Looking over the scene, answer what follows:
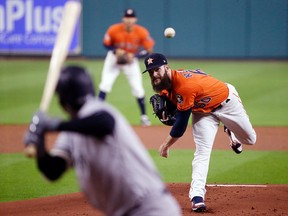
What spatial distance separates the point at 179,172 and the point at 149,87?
927 centimetres

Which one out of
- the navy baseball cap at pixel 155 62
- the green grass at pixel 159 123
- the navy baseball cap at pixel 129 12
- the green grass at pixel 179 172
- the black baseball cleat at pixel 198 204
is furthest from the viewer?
the navy baseball cap at pixel 129 12

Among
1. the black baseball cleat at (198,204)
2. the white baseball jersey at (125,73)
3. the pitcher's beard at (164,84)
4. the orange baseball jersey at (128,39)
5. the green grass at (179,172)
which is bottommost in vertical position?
the green grass at (179,172)

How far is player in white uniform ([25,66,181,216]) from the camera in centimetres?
377

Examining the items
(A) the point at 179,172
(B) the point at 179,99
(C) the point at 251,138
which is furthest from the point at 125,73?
(B) the point at 179,99

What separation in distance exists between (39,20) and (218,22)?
6.04m

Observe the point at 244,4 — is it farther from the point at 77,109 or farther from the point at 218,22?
the point at 77,109

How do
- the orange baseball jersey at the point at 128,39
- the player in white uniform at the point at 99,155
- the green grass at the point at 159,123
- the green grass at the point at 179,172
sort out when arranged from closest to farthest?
the player in white uniform at the point at 99,155 < the green grass at the point at 179,172 < the green grass at the point at 159,123 < the orange baseball jersey at the point at 128,39

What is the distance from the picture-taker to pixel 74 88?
12.5 feet

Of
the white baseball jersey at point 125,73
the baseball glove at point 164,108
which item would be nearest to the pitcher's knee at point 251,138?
the baseball glove at point 164,108

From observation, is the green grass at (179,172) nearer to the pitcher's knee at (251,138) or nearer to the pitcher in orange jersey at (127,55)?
the pitcher's knee at (251,138)

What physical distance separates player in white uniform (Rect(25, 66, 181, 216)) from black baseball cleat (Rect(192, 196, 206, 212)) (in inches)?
127

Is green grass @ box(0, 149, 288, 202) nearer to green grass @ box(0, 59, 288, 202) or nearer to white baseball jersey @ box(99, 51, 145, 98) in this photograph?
green grass @ box(0, 59, 288, 202)

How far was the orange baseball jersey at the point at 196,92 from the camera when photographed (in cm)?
701

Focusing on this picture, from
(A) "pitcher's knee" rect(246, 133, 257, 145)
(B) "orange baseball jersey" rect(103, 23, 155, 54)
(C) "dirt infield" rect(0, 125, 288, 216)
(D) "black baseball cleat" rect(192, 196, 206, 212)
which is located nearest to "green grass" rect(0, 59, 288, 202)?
(C) "dirt infield" rect(0, 125, 288, 216)
